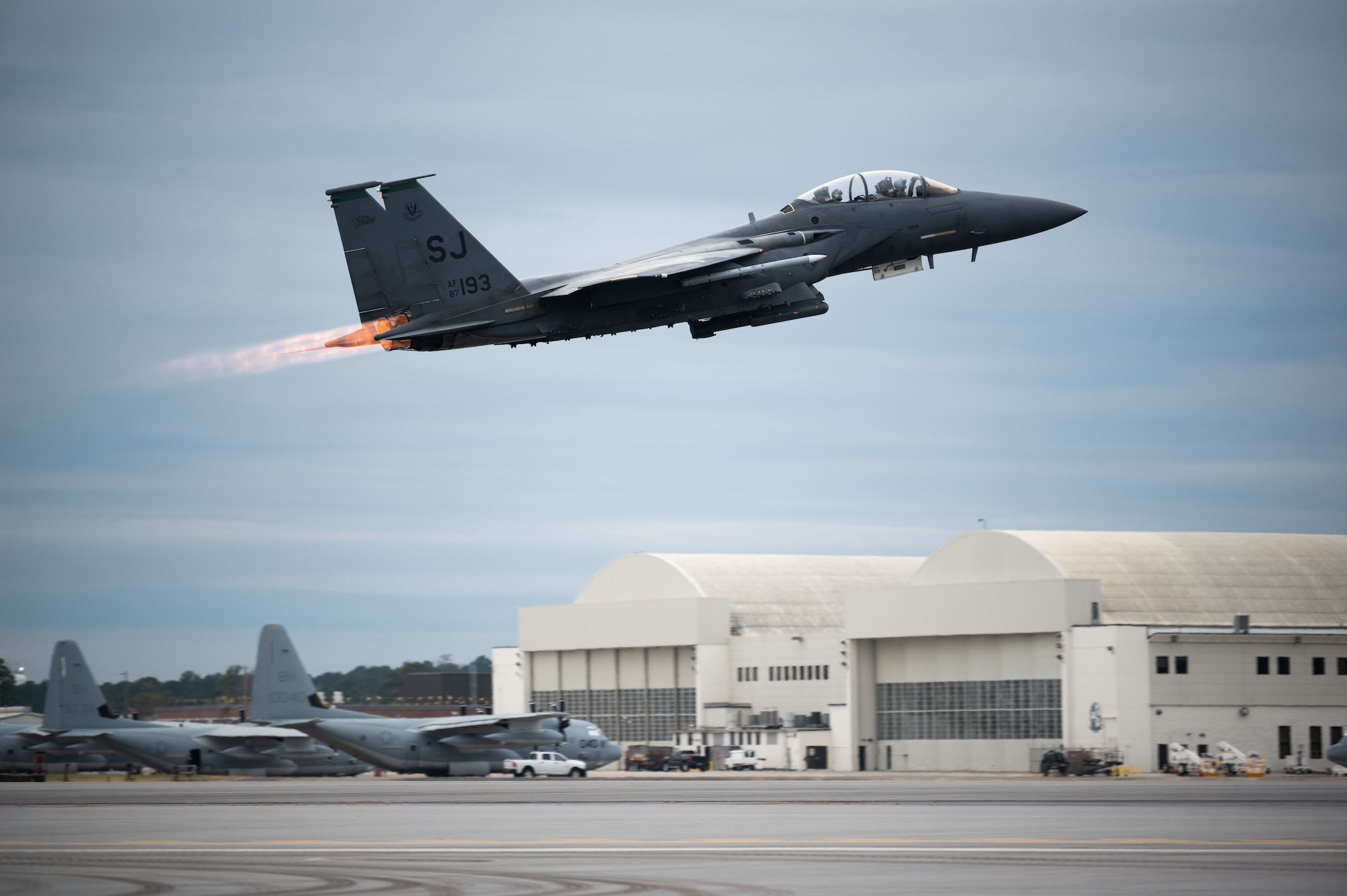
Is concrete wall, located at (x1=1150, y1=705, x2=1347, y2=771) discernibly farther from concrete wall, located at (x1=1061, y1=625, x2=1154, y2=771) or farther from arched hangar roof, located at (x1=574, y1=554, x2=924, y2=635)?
arched hangar roof, located at (x1=574, y1=554, x2=924, y2=635)

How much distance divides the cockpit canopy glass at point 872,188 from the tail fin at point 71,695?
40.6 m

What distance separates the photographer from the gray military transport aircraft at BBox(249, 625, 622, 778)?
6344cm

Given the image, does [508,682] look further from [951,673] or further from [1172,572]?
[1172,572]

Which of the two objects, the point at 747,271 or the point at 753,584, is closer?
the point at 747,271

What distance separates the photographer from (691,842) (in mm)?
26062

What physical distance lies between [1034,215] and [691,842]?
21078 millimetres

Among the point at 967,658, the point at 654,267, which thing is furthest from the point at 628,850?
the point at 967,658

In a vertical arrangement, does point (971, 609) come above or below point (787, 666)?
above

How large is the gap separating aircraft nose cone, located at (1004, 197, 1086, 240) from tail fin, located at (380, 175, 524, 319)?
14.0 metres

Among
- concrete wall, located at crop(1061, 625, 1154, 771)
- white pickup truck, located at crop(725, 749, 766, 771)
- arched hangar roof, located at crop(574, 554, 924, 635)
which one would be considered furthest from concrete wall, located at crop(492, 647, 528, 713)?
concrete wall, located at crop(1061, 625, 1154, 771)

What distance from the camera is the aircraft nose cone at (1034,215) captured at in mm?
39750

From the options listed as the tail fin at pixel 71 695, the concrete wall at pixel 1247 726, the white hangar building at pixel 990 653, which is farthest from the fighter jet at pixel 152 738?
the concrete wall at pixel 1247 726

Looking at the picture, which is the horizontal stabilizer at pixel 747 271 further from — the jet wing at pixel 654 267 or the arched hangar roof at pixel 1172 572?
the arched hangar roof at pixel 1172 572

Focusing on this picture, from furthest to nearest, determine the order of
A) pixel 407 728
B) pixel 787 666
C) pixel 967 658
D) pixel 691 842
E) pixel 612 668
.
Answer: pixel 612 668
pixel 787 666
pixel 967 658
pixel 407 728
pixel 691 842
